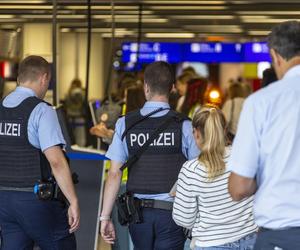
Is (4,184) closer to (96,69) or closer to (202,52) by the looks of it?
(96,69)

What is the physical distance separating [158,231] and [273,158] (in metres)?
2.08

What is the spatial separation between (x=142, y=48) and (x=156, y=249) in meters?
21.8

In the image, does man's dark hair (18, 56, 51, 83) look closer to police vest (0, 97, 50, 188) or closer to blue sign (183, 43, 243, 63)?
police vest (0, 97, 50, 188)

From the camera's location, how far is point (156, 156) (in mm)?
6297

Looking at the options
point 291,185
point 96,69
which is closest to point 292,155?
point 291,185

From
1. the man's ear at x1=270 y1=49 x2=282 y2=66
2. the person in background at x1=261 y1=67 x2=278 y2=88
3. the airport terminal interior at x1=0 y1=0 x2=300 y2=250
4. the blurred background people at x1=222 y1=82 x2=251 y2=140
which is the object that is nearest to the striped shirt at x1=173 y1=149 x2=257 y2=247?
the man's ear at x1=270 y1=49 x2=282 y2=66

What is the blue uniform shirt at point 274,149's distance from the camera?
13.9ft

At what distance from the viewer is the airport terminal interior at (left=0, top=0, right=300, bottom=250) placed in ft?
30.4

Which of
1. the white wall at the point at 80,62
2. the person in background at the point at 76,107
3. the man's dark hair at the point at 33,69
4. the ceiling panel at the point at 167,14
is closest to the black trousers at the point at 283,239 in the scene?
the man's dark hair at the point at 33,69

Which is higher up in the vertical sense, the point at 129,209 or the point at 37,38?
the point at 37,38

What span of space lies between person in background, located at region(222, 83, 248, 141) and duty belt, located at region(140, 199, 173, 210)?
22.8ft

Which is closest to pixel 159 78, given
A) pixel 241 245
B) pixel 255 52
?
pixel 241 245

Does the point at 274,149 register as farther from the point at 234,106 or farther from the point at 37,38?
the point at 37,38

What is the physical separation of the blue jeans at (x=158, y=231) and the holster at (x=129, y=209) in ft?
0.14
